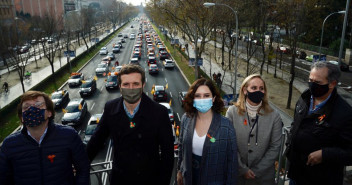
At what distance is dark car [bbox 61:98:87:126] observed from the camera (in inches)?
723

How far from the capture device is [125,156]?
11.6 ft

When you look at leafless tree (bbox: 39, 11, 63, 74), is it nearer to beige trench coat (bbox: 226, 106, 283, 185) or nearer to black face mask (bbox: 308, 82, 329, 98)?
beige trench coat (bbox: 226, 106, 283, 185)

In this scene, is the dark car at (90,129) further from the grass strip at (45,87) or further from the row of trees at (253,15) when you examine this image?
the row of trees at (253,15)

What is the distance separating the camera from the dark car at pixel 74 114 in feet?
60.3

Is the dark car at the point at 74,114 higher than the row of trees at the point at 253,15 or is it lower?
lower

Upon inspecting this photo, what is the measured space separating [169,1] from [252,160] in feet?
102

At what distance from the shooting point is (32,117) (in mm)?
3393

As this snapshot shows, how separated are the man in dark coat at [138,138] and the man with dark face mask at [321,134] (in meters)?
1.98

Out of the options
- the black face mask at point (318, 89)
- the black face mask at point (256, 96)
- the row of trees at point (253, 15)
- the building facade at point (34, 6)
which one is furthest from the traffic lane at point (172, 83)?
the building facade at point (34, 6)

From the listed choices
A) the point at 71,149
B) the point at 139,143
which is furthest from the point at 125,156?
the point at 71,149

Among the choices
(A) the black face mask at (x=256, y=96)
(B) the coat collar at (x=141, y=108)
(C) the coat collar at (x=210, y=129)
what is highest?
(B) the coat collar at (x=141, y=108)

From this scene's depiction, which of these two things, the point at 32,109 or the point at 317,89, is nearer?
the point at 32,109

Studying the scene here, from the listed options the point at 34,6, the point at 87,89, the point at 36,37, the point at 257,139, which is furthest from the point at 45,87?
the point at 34,6

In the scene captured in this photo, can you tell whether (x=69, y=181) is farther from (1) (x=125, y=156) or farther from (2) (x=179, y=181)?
(2) (x=179, y=181)
